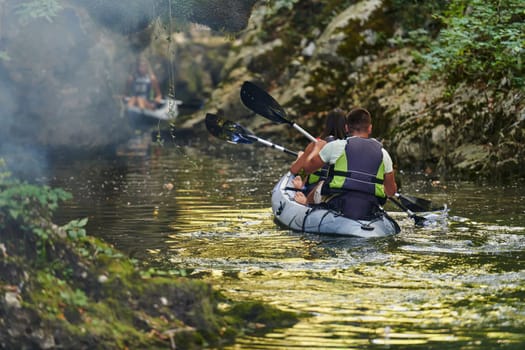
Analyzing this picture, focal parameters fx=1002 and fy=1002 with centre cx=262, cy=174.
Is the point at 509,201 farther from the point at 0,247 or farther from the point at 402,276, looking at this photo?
the point at 0,247

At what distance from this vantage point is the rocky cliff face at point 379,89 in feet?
57.2

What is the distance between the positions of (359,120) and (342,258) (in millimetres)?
1967

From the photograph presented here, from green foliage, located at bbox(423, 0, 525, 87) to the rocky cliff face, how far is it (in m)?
0.54

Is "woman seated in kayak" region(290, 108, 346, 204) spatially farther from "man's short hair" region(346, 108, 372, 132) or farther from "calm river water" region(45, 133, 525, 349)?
"man's short hair" region(346, 108, 372, 132)

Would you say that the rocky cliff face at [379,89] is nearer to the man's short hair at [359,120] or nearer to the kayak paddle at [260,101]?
the kayak paddle at [260,101]

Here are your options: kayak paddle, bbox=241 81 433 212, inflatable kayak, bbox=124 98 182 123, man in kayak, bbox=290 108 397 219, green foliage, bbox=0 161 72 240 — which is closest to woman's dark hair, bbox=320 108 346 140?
man in kayak, bbox=290 108 397 219

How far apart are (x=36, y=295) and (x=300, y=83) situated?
2042cm

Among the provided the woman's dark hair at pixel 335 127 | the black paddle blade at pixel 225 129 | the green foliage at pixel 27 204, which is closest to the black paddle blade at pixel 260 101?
the black paddle blade at pixel 225 129

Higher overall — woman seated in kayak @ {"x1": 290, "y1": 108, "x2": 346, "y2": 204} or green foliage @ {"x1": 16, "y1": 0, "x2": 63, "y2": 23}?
green foliage @ {"x1": 16, "y1": 0, "x2": 63, "y2": 23}

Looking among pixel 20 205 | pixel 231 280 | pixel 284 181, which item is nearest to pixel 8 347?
pixel 20 205

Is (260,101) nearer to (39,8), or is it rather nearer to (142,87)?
(39,8)

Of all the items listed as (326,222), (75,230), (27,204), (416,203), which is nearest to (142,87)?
(416,203)

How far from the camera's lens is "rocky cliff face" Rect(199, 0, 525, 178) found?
17438 millimetres

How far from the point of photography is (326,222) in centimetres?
1104
